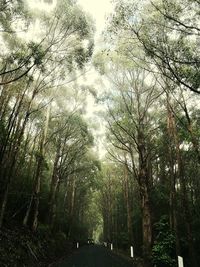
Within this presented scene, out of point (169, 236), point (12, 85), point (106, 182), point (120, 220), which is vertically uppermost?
point (106, 182)

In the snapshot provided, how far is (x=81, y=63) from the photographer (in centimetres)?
1491

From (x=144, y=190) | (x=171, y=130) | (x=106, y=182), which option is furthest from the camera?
(x=106, y=182)

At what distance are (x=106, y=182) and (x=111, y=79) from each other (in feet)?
101

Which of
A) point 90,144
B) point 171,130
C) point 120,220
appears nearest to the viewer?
point 171,130

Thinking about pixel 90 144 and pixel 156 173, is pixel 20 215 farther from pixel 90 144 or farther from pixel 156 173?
pixel 156 173

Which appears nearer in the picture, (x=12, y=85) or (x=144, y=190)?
(x=144, y=190)

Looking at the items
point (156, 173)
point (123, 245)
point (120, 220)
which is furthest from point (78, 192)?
point (156, 173)

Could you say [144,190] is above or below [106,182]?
below

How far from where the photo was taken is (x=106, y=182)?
46000mm

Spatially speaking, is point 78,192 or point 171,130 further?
point 78,192

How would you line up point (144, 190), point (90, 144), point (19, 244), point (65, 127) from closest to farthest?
1. point (19, 244)
2. point (144, 190)
3. point (65, 127)
4. point (90, 144)

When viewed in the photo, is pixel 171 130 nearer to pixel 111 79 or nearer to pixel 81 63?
pixel 111 79

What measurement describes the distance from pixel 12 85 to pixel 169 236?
12.4m

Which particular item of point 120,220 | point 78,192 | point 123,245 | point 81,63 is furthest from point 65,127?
point 78,192
